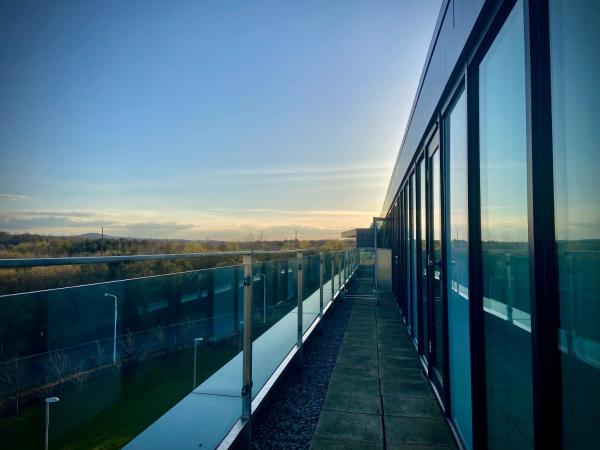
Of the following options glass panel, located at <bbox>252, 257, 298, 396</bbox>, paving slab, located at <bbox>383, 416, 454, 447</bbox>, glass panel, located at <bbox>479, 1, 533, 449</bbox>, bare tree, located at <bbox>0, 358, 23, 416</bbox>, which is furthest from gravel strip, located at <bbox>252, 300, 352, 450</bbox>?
bare tree, located at <bbox>0, 358, 23, 416</bbox>

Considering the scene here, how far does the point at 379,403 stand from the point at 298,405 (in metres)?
0.72

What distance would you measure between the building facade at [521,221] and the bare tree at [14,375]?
1440mm

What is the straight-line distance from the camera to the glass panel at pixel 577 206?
3.17ft

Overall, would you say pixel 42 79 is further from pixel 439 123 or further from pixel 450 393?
pixel 450 393

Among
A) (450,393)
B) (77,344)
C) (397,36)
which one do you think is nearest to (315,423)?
(450,393)

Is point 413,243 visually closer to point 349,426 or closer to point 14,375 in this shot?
point 349,426

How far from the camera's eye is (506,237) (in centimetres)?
168

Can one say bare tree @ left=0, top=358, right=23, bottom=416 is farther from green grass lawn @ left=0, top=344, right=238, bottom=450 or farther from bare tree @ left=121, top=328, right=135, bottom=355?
bare tree @ left=121, top=328, right=135, bottom=355

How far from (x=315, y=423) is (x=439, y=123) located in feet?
8.79

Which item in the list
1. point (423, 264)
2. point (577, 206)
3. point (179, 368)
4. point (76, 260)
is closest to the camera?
point (577, 206)

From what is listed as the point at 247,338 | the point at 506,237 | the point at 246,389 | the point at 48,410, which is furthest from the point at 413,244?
the point at 48,410

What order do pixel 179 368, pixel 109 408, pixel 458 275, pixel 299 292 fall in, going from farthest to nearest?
pixel 299 292 → pixel 458 275 → pixel 179 368 → pixel 109 408

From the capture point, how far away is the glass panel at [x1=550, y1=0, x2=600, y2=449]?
967mm

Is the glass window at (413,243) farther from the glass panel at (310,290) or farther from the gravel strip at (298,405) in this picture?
the glass panel at (310,290)
